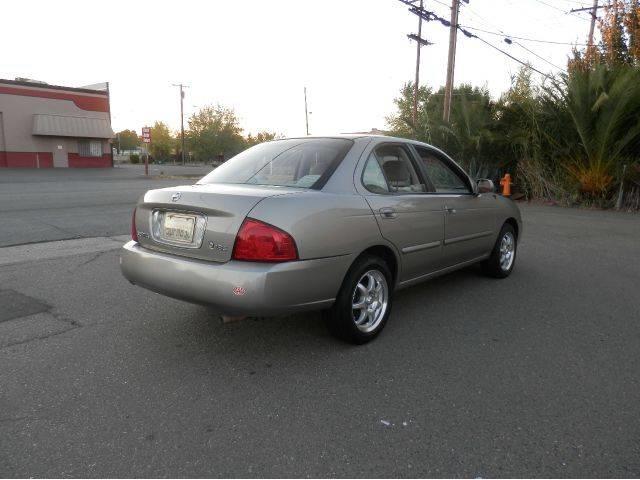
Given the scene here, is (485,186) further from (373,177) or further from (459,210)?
(373,177)

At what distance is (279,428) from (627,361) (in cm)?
254

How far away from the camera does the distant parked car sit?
9.99 ft

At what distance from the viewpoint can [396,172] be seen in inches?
164

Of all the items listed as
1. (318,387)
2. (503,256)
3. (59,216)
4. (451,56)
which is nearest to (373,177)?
(318,387)

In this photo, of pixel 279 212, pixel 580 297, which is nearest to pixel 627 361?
pixel 580 297

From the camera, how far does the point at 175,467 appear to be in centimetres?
229

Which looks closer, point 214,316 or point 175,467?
point 175,467

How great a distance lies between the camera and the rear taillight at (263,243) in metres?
3.02

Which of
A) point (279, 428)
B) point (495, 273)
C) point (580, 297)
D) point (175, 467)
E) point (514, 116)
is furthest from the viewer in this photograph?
point (514, 116)

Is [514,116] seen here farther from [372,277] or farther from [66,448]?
[66,448]

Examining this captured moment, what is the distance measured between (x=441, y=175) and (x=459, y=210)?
0.39 metres

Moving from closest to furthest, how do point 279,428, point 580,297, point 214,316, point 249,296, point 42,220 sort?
point 279,428 < point 249,296 < point 214,316 < point 580,297 < point 42,220

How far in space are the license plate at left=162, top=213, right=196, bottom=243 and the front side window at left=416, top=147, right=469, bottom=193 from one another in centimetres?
224

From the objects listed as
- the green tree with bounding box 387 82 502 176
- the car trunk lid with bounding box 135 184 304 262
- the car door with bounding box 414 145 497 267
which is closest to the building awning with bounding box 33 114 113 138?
the green tree with bounding box 387 82 502 176
